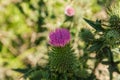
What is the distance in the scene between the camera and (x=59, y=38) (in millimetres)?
3361

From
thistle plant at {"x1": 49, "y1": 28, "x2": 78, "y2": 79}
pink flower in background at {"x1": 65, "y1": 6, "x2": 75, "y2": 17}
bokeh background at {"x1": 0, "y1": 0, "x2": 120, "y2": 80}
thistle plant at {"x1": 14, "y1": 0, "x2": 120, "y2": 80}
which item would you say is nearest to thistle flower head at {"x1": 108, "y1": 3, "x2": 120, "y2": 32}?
thistle plant at {"x1": 14, "y1": 0, "x2": 120, "y2": 80}

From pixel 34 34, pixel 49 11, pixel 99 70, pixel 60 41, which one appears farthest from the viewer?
pixel 34 34

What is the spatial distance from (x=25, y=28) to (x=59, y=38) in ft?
8.08

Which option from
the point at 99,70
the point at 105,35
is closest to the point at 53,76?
the point at 105,35

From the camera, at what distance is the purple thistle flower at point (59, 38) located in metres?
3.32

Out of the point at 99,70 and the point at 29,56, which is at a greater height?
the point at 29,56

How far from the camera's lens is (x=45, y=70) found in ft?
11.2

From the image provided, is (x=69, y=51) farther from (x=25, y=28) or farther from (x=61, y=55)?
(x=25, y=28)

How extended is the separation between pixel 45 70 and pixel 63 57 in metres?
0.20

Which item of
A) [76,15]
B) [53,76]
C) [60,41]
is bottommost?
[53,76]

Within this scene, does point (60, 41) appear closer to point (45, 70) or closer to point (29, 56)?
point (45, 70)

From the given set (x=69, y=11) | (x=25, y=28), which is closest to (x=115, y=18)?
(x=69, y=11)

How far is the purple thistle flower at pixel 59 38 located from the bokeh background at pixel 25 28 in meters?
1.60

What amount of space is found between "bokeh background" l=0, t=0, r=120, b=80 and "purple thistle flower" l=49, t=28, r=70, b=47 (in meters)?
1.60
